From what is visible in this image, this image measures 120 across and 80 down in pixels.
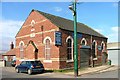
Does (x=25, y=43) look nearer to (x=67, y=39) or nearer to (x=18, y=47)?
(x=18, y=47)

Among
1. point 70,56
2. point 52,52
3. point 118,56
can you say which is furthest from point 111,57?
point 52,52

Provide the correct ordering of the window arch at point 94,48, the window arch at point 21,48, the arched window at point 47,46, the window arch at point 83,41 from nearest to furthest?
the arched window at point 47,46
the window arch at point 83,41
the window arch at point 21,48
the window arch at point 94,48

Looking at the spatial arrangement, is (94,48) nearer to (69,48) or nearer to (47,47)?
(69,48)

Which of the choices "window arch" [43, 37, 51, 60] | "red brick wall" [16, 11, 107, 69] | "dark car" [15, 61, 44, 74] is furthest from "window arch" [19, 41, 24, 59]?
"dark car" [15, 61, 44, 74]

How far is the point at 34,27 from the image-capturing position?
28.7 metres

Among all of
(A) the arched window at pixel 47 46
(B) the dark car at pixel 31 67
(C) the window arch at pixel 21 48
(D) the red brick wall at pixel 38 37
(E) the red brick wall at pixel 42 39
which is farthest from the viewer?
(C) the window arch at pixel 21 48

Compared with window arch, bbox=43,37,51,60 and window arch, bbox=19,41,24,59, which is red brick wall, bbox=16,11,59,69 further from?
window arch, bbox=19,41,24,59

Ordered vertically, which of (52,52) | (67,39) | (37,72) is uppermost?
(67,39)

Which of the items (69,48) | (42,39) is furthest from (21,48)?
(69,48)

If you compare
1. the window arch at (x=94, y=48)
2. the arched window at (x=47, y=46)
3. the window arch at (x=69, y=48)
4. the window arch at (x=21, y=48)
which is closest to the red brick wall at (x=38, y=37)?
the arched window at (x=47, y=46)

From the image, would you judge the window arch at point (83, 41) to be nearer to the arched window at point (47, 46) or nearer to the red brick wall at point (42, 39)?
the red brick wall at point (42, 39)

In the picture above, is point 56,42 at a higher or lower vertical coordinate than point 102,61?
higher

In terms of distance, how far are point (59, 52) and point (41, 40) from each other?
3.65 m

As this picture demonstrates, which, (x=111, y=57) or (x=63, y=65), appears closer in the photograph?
(x=63, y=65)
